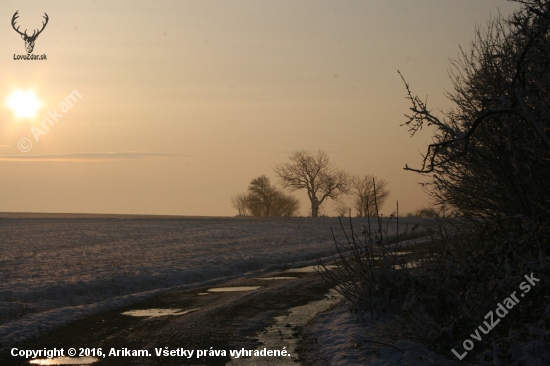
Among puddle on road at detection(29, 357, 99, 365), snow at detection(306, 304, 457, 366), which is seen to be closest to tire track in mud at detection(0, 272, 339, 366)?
puddle on road at detection(29, 357, 99, 365)

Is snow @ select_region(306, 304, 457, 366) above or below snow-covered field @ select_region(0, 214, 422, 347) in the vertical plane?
below

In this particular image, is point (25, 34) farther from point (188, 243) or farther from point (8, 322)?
A: point (8, 322)

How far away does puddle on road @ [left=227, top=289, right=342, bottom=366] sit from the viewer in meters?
7.50

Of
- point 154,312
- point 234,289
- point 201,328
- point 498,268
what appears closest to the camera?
point 498,268

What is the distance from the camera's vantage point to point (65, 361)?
7.61 meters

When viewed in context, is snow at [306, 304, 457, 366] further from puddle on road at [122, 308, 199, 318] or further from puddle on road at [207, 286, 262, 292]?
puddle on road at [207, 286, 262, 292]

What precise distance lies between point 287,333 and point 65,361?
140 inches

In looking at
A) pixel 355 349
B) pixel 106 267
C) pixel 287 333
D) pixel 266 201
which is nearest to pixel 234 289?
pixel 287 333

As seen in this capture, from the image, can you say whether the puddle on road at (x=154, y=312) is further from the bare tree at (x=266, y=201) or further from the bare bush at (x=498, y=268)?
the bare tree at (x=266, y=201)

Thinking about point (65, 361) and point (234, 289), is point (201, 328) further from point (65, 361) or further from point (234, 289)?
point (234, 289)

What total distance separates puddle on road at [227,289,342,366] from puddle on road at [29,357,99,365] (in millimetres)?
1977

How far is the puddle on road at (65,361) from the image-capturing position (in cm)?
750

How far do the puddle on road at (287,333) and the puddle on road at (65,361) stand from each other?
6.48 ft

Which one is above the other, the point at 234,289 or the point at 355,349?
the point at 234,289
